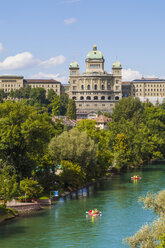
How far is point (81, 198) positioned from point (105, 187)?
8.85 metres

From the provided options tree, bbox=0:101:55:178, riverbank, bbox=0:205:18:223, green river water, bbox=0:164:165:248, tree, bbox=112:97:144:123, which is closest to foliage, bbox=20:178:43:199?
tree, bbox=0:101:55:178

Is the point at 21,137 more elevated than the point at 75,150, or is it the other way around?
the point at 21,137

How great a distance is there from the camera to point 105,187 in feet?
221

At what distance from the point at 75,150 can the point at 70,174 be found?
437 cm

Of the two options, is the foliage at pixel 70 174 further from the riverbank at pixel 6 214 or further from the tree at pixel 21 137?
the riverbank at pixel 6 214

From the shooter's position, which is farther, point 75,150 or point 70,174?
point 75,150

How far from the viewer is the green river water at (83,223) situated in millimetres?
41406

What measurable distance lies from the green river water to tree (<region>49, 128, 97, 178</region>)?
17.0 feet

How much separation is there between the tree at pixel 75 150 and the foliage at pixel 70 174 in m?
1.49

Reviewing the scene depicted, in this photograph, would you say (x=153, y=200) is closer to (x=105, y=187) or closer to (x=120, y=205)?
(x=120, y=205)

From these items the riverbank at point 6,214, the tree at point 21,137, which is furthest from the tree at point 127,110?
the riverbank at point 6,214

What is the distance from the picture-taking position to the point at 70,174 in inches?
2505

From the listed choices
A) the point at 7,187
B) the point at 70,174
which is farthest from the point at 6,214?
the point at 70,174

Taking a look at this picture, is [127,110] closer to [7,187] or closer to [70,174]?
[70,174]
